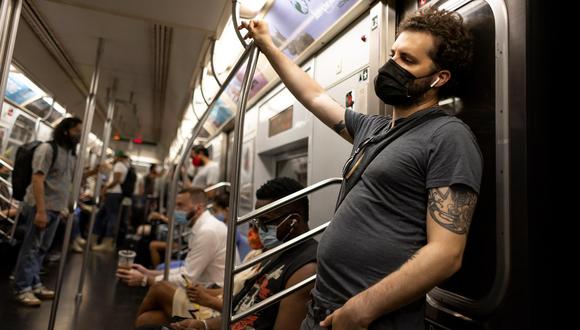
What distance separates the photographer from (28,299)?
3.31 metres

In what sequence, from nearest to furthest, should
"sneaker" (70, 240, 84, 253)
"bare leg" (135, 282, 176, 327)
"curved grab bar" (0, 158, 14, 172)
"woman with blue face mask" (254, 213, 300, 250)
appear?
"woman with blue face mask" (254, 213, 300, 250) < "bare leg" (135, 282, 176, 327) < "curved grab bar" (0, 158, 14, 172) < "sneaker" (70, 240, 84, 253)

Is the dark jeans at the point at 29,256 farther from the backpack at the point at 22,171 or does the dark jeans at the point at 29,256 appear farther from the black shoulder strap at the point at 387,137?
the black shoulder strap at the point at 387,137

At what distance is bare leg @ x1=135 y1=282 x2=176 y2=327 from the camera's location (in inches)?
95.3

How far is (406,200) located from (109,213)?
6.75 metres

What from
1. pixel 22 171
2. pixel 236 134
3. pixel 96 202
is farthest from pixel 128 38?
pixel 236 134

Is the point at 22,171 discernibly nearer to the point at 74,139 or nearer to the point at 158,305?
the point at 74,139

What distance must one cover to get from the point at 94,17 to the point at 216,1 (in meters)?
1.34

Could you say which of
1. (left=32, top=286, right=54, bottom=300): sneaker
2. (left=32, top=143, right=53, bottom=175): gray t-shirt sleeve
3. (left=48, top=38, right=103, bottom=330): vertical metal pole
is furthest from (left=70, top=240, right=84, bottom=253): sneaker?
(left=48, top=38, right=103, bottom=330): vertical metal pole

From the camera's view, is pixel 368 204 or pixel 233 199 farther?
pixel 233 199

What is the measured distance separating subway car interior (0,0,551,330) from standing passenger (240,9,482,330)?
0.15 feet

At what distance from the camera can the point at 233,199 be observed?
1398 mm

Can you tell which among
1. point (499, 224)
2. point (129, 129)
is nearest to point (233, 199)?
point (499, 224)

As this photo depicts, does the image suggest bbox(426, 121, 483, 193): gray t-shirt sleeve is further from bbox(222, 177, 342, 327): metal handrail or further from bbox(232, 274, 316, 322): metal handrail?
bbox(232, 274, 316, 322): metal handrail

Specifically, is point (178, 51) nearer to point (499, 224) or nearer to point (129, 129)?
point (499, 224)
